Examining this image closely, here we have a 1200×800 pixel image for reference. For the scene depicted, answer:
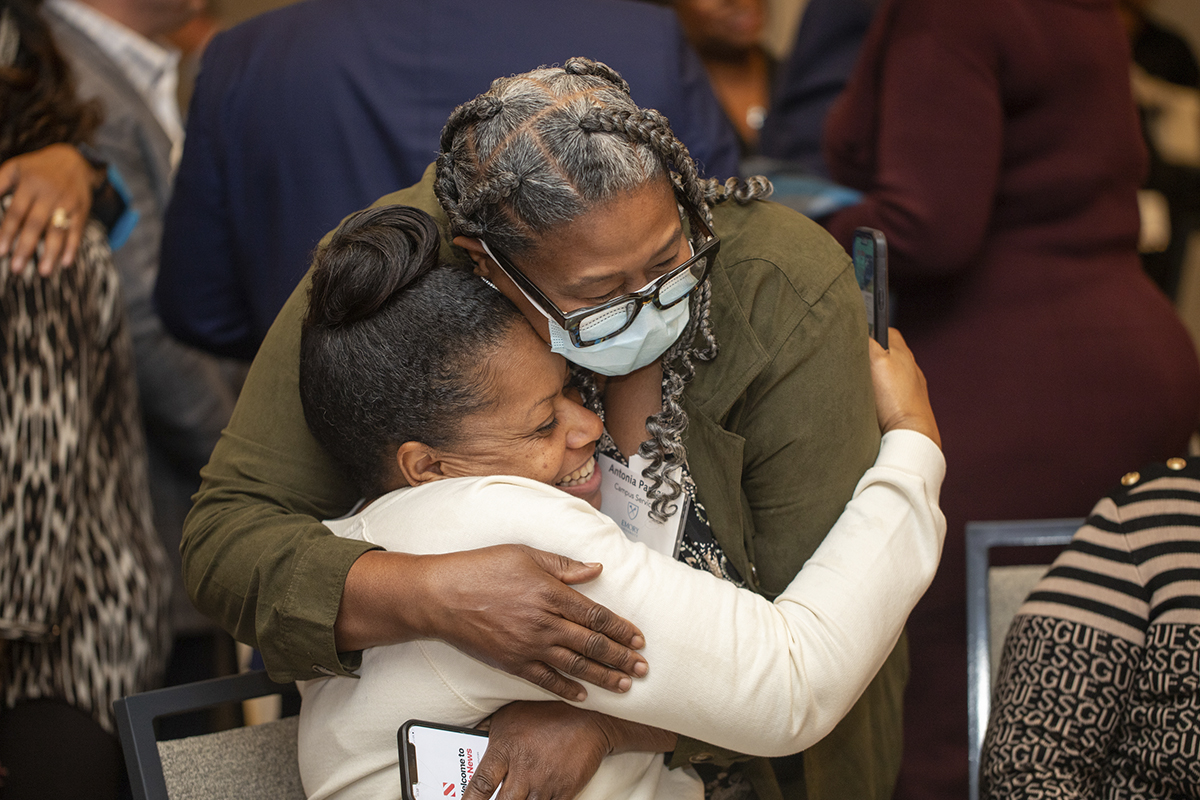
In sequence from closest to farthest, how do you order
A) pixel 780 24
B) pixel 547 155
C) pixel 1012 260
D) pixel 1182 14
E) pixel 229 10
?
pixel 547 155 < pixel 1012 260 < pixel 229 10 < pixel 1182 14 < pixel 780 24

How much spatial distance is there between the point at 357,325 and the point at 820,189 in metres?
1.29

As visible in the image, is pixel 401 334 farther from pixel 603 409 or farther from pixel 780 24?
pixel 780 24

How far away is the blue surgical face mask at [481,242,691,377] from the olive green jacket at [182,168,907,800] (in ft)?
0.35

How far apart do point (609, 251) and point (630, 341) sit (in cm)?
15

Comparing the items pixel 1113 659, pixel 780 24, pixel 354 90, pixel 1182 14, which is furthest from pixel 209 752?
pixel 1182 14

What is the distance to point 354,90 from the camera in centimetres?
202

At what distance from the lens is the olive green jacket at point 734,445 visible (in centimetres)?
139

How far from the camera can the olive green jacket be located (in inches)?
54.7

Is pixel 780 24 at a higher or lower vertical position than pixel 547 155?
lower

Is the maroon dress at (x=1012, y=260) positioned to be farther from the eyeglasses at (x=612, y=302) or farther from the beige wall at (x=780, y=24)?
the beige wall at (x=780, y=24)

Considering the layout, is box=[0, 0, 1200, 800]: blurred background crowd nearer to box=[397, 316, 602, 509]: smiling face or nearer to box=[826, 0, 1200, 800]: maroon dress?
box=[826, 0, 1200, 800]: maroon dress

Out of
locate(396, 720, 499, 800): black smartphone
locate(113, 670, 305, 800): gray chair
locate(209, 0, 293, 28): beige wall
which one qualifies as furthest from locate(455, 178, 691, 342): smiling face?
locate(209, 0, 293, 28): beige wall

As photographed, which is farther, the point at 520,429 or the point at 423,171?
the point at 423,171

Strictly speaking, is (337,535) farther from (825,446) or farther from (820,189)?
(820,189)
